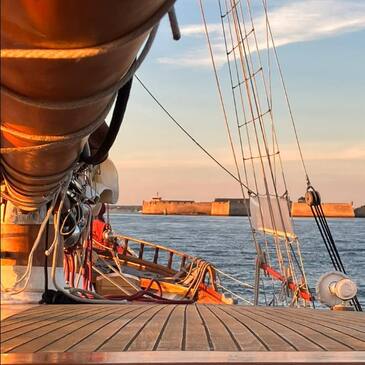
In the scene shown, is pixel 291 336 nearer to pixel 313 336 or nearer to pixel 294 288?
pixel 313 336

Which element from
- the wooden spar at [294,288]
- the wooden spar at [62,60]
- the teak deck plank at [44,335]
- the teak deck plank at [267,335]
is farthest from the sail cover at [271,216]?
the wooden spar at [62,60]

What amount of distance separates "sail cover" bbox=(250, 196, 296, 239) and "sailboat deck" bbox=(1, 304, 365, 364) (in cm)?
438

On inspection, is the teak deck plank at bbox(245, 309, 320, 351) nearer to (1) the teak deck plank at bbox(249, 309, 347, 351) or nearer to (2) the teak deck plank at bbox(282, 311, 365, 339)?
(1) the teak deck plank at bbox(249, 309, 347, 351)

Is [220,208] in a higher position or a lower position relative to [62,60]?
higher

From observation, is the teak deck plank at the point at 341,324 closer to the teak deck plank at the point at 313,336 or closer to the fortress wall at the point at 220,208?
the teak deck plank at the point at 313,336

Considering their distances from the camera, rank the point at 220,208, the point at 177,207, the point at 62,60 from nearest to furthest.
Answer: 1. the point at 62,60
2. the point at 220,208
3. the point at 177,207

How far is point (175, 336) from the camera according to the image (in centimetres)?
313

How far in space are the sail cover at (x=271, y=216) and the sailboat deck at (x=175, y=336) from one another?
4377 mm

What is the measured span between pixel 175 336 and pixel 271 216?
6197 millimetres

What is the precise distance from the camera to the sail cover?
29.3ft

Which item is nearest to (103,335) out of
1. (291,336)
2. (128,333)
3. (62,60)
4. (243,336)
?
(128,333)

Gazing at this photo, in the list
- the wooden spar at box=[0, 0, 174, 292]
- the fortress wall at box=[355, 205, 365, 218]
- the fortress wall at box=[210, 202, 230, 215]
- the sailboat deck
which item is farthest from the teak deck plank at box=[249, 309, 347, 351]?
the fortress wall at box=[355, 205, 365, 218]

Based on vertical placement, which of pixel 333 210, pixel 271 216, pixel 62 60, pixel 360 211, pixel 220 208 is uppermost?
pixel 360 211

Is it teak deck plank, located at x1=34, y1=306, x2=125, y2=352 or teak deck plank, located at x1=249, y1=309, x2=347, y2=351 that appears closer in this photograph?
teak deck plank, located at x1=34, y1=306, x2=125, y2=352
